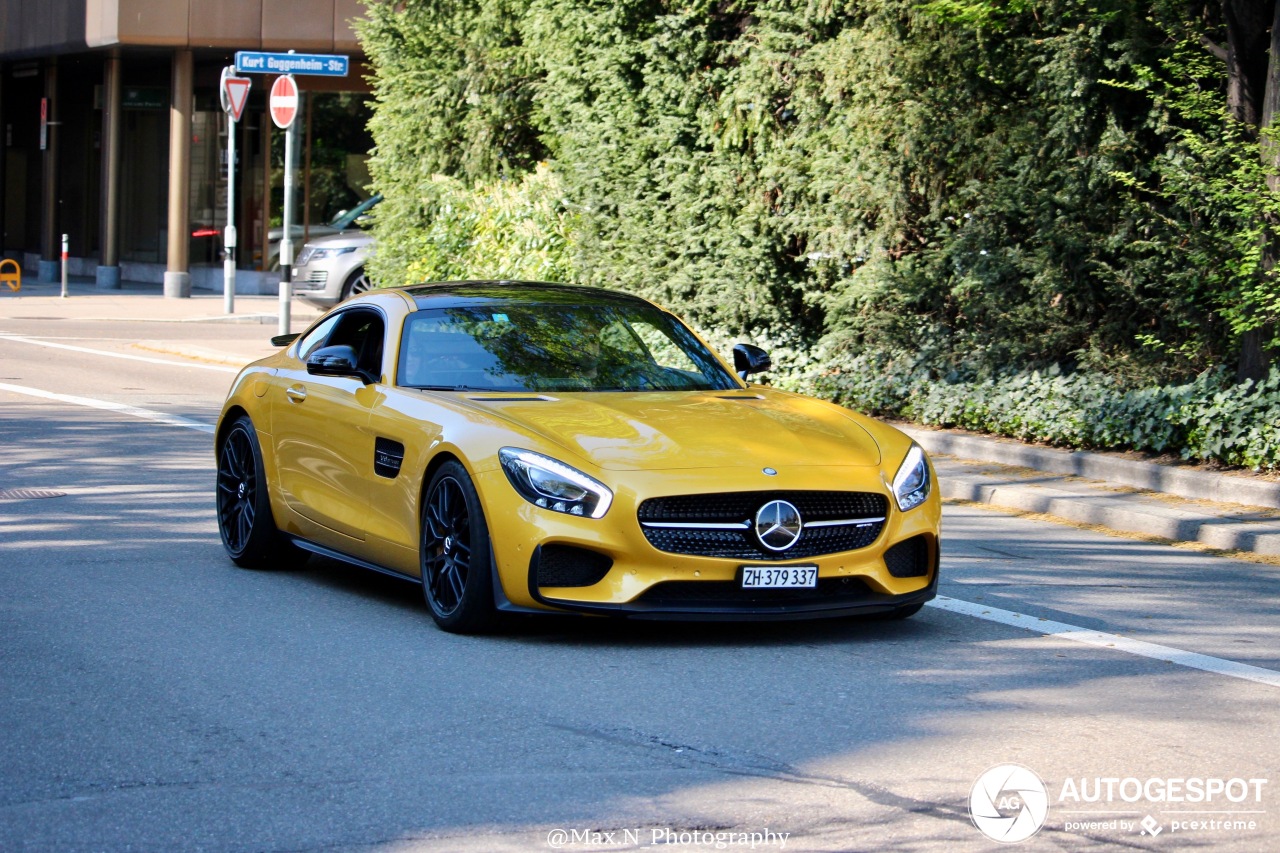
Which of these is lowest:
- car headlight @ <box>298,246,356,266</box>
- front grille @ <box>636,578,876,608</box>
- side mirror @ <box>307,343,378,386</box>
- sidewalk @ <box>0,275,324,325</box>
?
sidewalk @ <box>0,275,324,325</box>

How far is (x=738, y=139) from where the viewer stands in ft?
57.2

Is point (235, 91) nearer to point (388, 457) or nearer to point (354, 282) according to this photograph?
point (354, 282)

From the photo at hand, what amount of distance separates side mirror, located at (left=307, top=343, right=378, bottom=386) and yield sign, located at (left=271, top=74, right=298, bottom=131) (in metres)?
14.4

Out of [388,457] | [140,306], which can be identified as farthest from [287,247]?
[388,457]

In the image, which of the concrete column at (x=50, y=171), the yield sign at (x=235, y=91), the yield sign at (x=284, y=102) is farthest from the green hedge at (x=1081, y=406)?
the concrete column at (x=50, y=171)

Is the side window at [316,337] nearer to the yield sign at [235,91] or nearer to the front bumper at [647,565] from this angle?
the front bumper at [647,565]

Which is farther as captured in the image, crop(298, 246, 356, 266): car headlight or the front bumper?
crop(298, 246, 356, 266): car headlight

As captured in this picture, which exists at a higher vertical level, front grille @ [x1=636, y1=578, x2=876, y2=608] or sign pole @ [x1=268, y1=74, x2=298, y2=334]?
sign pole @ [x1=268, y1=74, x2=298, y2=334]

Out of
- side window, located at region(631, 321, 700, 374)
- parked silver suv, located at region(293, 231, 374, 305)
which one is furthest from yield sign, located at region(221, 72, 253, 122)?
side window, located at region(631, 321, 700, 374)

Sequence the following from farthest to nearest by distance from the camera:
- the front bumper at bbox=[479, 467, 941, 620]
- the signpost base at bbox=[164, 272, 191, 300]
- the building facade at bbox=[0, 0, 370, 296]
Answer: the signpost base at bbox=[164, 272, 191, 300] < the building facade at bbox=[0, 0, 370, 296] < the front bumper at bbox=[479, 467, 941, 620]

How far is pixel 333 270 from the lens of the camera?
1063 inches

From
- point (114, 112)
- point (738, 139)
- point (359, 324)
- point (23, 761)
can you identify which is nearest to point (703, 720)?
point (23, 761)

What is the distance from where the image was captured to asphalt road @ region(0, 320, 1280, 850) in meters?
5.00

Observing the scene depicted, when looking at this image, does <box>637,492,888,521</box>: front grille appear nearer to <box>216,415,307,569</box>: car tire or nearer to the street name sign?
<box>216,415,307,569</box>: car tire
